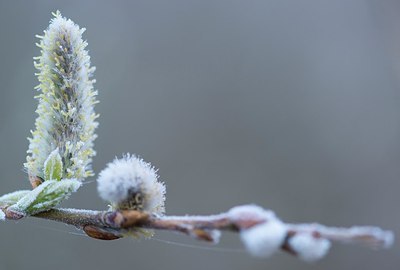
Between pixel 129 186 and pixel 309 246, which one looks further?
pixel 129 186

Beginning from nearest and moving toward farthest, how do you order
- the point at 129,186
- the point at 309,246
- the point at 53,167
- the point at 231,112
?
the point at 309,246 < the point at 129,186 < the point at 53,167 < the point at 231,112

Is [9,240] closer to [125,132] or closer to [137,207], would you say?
[125,132]

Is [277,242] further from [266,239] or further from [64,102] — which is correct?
[64,102]

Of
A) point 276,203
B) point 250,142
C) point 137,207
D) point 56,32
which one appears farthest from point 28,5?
point 137,207

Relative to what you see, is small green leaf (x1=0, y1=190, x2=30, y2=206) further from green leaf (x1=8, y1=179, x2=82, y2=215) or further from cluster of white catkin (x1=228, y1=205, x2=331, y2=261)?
cluster of white catkin (x1=228, y1=205, x2=331, y2=261)

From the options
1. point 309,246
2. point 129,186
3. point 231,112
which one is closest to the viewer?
point 309,246

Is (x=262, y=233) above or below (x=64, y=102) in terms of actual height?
below

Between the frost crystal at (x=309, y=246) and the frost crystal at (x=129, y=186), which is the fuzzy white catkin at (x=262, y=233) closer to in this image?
the frost crystal at (x=309, y=246)

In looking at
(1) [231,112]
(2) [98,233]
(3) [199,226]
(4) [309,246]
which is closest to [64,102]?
(2) [98,233]
